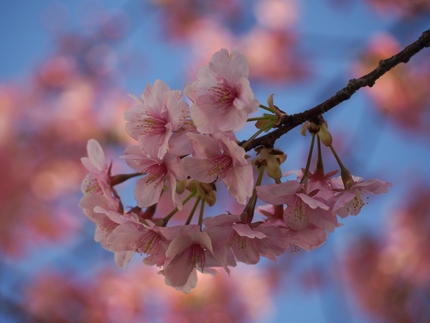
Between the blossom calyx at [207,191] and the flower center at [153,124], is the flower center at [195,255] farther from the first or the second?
the flower center at [153,124]

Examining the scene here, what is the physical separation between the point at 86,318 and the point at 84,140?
1336mm

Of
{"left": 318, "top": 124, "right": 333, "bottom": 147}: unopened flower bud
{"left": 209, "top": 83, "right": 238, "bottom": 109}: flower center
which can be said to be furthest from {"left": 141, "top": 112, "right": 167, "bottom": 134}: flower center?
{"left": 318, "top": 124, "right": 333, "bottom": 147}: unopened flower bud

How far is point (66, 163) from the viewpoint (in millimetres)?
3660

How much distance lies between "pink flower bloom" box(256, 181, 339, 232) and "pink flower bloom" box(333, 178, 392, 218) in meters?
0.03

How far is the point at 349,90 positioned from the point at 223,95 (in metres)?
0.20

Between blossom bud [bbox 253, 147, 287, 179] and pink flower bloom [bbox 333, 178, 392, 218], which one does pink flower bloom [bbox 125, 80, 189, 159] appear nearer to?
blossom bud [bbox 253, 147, 287, 179]

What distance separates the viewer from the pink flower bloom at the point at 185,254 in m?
0.79

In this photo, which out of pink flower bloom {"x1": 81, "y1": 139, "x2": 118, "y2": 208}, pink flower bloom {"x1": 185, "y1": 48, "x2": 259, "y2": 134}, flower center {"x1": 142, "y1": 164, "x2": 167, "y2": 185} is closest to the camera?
pink flower bloom {"x1": 185, "y1": 48, "x2": 259, "y2": 134}

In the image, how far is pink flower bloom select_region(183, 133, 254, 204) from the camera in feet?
2.40

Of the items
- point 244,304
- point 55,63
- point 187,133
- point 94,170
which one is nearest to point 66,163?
point 55,63

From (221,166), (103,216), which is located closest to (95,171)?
(103,216)

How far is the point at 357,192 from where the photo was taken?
823 millimetres

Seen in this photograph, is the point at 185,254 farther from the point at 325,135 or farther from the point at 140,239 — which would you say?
the point at 325,135

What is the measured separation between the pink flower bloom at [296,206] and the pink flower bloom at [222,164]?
46 millimetres
